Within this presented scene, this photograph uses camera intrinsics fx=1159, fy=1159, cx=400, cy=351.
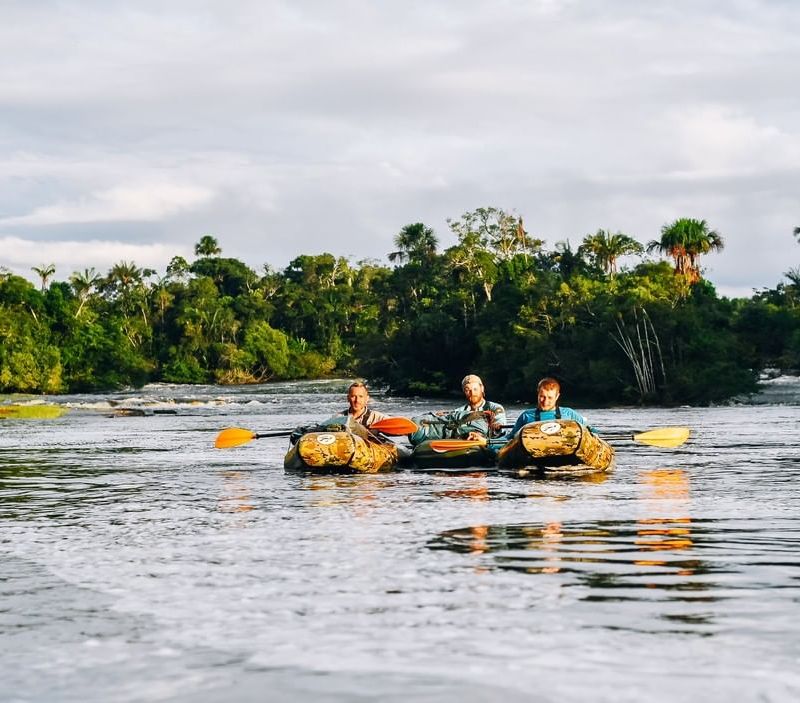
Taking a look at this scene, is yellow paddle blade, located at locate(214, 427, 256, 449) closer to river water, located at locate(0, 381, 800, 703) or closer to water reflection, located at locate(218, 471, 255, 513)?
water reflection, located at locate(218, 471, 255, 513)

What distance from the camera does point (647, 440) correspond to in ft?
61.3

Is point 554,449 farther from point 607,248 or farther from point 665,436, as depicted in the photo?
point 607,248

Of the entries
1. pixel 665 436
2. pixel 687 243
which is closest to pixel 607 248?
pixel 687 243

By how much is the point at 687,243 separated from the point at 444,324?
16.1 m

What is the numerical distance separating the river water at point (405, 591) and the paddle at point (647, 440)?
1.79 meters

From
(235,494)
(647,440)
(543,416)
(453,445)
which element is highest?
(543,416)

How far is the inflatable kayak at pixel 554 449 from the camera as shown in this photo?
49.3 ft

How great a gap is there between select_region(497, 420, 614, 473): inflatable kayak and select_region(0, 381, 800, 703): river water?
2.42 ft

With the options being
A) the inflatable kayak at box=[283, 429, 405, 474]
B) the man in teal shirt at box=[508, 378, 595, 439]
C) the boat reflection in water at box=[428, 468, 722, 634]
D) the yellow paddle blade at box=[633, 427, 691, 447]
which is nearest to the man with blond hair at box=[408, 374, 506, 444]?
the inflatable kayak at box=[283, 429, 405, 474]

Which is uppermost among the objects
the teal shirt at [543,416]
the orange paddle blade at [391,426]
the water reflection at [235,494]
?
the teal shirt at [543,416]

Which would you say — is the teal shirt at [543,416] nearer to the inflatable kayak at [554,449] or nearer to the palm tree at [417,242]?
the inflatable kayak at [554,449]

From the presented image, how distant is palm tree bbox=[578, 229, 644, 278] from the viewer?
248 ft

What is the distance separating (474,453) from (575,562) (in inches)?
346

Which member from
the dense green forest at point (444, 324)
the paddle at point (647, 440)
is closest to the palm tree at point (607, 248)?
the dense green forest at point (444, 324)
